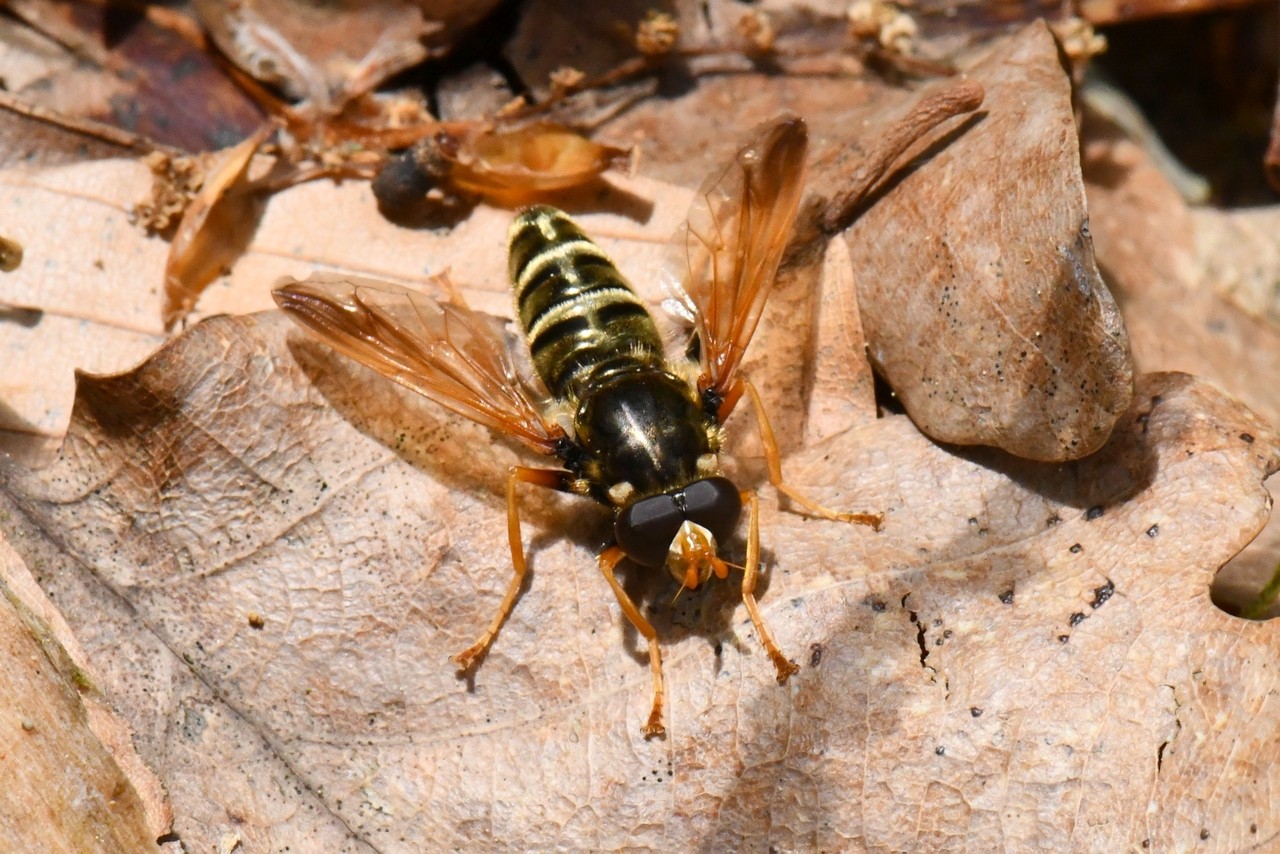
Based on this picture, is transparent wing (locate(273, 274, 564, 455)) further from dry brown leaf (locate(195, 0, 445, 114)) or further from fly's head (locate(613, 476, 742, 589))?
dry brown leaf (locate(195, 0, 445, 114))

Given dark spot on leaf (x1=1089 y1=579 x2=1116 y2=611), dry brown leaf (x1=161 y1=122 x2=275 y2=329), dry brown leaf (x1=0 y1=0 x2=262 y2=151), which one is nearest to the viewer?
dark spot on leaf (x1=1089 y1=579 x2=1116 y2=611)

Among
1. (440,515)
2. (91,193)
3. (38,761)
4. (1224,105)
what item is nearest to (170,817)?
(38,761)

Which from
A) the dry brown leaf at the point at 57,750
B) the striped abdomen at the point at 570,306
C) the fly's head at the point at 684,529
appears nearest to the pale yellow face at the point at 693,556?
the fly's head at the point at 684,529

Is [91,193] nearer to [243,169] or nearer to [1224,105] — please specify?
[243,169]

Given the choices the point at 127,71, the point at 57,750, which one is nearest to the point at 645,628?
the point at 57,750

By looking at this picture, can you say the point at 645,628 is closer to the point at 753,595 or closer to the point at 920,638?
the point at 753,595

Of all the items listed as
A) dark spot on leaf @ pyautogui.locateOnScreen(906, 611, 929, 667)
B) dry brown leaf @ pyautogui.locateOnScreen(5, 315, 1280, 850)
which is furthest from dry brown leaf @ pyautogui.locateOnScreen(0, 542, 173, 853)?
dark spot on leaf @ pyautogui.locateOnScreen(906, 611, 929, 667)

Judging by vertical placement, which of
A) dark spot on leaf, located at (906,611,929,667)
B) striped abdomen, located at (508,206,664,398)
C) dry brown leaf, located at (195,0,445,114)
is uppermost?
dry brown leaf, located at (195,0,445,114)
